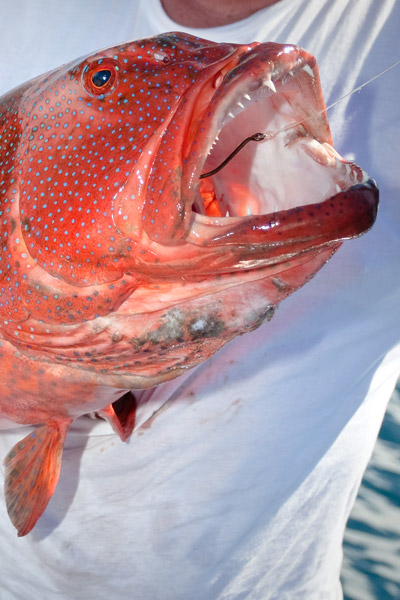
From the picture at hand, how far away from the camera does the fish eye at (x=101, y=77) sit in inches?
48.3

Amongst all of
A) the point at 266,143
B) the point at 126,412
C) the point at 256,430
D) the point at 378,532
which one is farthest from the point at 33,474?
the point at 378,532

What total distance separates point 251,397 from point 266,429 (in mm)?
101

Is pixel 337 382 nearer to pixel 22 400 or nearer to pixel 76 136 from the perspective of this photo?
pixel 22 400

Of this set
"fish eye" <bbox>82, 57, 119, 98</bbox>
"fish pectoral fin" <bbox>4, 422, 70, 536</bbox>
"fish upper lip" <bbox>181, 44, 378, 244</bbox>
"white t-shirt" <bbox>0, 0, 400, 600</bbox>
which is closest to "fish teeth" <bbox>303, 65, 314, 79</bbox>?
"fish upper lip" <bbox>181, 44, 378, 244</bbox>

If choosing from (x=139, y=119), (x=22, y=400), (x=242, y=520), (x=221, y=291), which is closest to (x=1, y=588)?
(x=242, y=520)

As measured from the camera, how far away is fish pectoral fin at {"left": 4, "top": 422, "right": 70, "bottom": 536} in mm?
1562

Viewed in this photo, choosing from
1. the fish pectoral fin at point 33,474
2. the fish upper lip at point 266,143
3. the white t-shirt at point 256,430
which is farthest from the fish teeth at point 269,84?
the fish pectoral fin at point 33,474

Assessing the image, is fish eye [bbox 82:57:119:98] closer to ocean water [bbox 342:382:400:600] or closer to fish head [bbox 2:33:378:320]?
fish head [bbox 2:33:378:320]

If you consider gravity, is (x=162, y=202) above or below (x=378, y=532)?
above

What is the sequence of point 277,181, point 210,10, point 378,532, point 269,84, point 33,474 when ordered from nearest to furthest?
1. point 269,84
2. point 277,181
3. point 33,474
4. point 210,10
5. point 378,532

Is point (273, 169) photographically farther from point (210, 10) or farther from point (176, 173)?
point (210, 10)

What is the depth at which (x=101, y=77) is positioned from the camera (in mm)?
1234

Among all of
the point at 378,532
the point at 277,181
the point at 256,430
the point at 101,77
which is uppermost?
the point at 101,77

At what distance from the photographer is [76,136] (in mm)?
1236
